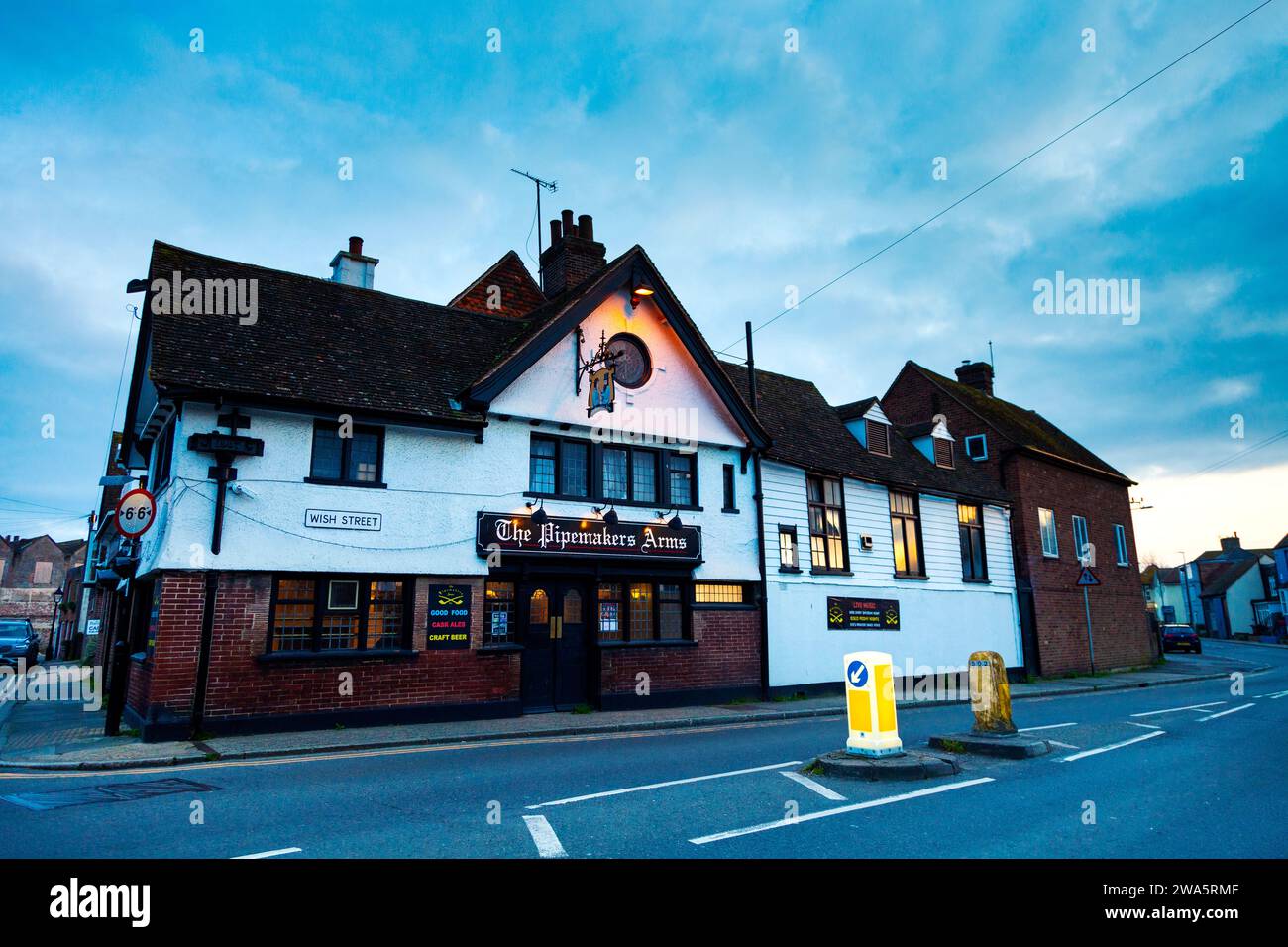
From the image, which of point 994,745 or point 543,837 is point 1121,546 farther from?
point 543,837

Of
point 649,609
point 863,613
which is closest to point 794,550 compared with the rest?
point 863,613

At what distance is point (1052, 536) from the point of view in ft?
92.2

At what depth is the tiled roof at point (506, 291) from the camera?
79.8 feet

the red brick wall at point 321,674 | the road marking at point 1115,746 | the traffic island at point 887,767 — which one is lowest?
the road marking at point 1115,746

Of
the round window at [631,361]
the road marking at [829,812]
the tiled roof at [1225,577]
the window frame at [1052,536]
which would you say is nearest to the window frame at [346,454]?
the round window at [631,361]

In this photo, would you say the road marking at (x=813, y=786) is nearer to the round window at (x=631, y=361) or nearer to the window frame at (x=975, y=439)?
the round window at (x=631, y=361)

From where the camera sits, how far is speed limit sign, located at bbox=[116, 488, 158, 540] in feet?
40.4

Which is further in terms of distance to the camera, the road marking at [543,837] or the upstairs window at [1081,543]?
the upstairs window at [1081,543]

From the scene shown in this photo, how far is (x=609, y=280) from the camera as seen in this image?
17.6 meters

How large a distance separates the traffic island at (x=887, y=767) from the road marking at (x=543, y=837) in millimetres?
3687

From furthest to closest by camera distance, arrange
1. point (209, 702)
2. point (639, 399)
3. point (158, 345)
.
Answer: point (639, 399), point (158, 345), point (209, 702)

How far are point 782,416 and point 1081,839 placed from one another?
55.9ft
